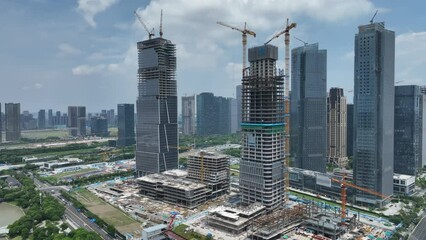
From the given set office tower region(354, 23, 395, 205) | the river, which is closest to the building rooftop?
the river

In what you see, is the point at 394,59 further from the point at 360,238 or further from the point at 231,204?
the point at 231,204

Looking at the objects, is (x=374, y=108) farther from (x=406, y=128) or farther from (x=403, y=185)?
(x=406, y=128)

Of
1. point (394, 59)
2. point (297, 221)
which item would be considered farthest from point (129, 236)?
point (394, 59)

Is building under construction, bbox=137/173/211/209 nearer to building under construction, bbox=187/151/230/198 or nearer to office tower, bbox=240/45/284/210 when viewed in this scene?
building under construction, bbox=187/151/230/198

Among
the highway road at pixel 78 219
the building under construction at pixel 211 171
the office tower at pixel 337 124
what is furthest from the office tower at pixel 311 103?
the highway road at pixel 78 219

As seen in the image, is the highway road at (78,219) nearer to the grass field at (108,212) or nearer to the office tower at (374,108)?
the grass field at (108,212)

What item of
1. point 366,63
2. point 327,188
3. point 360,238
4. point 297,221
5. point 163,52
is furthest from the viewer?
point 163,52
